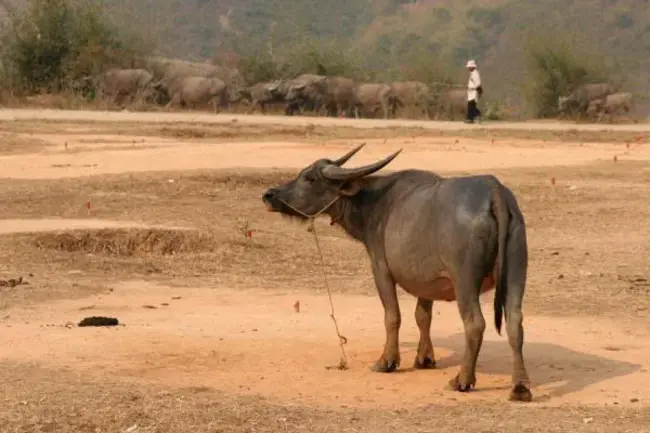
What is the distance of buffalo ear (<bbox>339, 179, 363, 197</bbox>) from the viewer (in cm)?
1078

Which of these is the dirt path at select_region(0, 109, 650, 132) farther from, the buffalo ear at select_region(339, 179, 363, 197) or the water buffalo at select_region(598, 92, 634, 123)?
the buffalo ear at select_region(339, 179, 363, 197)

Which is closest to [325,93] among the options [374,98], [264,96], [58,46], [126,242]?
[374,98]

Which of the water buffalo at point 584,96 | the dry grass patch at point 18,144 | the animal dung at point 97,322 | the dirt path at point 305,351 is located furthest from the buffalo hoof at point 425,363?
the water buffalo at point 584,96

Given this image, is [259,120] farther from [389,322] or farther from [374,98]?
[389,322]

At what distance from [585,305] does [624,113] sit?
104ft

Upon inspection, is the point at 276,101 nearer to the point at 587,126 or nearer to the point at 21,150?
Result: the point at 587,126

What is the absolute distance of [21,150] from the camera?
26484mm

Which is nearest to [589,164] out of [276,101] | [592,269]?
[592,269]

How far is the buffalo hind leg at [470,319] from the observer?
31.7 ft

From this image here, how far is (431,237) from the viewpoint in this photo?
32.7ft

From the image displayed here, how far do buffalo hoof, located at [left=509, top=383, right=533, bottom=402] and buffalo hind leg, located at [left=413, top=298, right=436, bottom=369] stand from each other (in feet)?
3.85

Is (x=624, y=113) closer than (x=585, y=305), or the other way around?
(x=585, y=305)

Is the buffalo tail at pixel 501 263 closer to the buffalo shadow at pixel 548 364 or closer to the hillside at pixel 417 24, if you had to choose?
the buffalo shadow at pixel 548 364

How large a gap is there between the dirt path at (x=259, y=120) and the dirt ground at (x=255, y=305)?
27.3 ft
